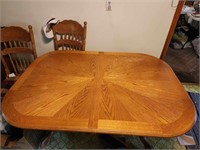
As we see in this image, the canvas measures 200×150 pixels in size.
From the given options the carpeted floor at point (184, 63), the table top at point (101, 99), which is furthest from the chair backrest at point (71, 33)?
the carpeted floor at point (184, 63)

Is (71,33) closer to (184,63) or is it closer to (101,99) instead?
(101,99)

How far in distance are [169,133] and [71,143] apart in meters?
1.03

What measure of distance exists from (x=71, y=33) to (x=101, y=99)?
0.95 m

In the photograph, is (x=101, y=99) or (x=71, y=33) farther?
(x=71, y=33)

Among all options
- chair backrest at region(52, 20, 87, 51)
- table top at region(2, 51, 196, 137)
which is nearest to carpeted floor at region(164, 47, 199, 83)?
table top at region(2, 51, 196, 137)

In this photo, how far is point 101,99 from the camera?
3.45 ft

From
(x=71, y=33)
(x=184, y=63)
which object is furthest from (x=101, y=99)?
(x=184, y=63)

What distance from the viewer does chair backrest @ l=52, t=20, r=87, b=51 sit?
1.65 meters

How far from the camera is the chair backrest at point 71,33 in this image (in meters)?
1.65

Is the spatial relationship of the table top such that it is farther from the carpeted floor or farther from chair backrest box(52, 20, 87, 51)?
the carpeted floor

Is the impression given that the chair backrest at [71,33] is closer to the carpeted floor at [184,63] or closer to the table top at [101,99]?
the table top at [101,99]

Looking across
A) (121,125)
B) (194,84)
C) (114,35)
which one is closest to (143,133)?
(121,125)

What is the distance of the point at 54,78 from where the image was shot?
1229mm

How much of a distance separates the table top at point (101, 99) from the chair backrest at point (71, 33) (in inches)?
12.9
